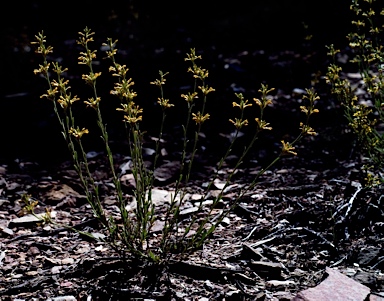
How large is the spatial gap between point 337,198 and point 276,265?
0.95 meters

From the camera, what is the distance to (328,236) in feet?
9.89

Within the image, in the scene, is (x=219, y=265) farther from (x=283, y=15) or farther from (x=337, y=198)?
(x=283, y=15)

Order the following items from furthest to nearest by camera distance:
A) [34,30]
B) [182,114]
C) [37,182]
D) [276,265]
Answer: [34,30]
[182,114]
[37,182]
[276,265]

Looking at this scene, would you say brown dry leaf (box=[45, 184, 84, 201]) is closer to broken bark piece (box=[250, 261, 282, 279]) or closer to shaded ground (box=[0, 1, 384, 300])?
→ shaded ground (box=[0, 1, 384, 300])

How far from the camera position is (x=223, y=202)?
3652 millimetres

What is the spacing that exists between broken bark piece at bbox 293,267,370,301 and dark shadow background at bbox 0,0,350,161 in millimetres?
2695

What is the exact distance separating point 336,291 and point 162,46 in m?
5.57

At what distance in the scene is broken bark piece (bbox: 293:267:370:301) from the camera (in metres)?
2.37

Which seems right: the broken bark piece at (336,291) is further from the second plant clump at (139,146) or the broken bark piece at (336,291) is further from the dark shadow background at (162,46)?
the dark shadow background at (162,46)

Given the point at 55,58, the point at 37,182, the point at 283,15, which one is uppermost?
the point at 283,15

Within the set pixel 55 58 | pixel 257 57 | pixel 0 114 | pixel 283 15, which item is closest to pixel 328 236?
pixel 0 114

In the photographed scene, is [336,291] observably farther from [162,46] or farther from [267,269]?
[162,46]

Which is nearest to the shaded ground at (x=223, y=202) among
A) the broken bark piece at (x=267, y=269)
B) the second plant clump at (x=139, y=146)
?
the broken bark piece at (x=267, y=269)

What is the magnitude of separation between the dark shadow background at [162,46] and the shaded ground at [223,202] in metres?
0.03
